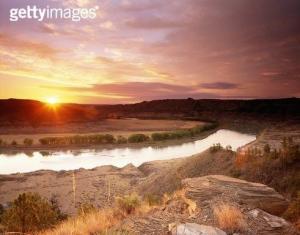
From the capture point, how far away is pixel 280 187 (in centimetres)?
1298

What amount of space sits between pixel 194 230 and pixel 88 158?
3130 cm

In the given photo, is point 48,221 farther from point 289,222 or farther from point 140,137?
point 140,137

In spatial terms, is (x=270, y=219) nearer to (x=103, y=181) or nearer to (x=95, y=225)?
(x=95, y=225)

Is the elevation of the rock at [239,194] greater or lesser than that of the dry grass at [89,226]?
greater

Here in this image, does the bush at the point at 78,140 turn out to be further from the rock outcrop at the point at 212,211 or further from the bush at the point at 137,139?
the rock outcrop at the point at 212,211

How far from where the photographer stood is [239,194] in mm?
7145

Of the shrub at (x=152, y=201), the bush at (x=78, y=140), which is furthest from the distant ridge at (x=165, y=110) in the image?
the shrub at (x=152, y=201)

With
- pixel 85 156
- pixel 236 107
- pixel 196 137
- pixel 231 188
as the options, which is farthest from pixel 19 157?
pixel 236 107

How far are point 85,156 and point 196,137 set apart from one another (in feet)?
66.9

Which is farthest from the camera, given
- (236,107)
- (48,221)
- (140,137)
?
(236,107)

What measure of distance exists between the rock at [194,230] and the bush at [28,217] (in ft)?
16.6

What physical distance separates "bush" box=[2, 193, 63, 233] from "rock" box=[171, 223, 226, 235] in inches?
199

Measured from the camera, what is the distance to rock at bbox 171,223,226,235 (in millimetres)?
5496

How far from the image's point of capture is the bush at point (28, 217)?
Result: 9648mm
